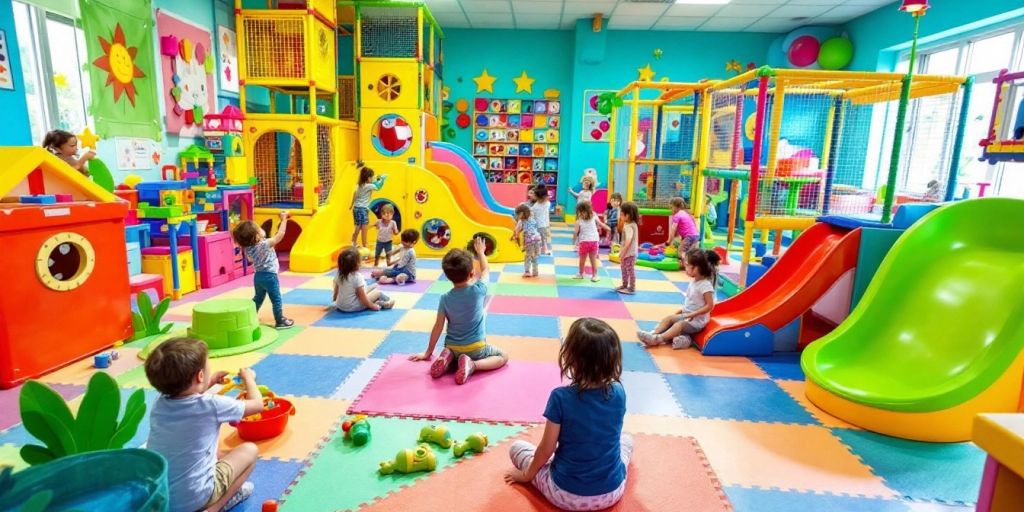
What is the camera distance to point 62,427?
216cm

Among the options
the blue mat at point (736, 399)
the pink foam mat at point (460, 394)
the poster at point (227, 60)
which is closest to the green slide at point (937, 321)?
the blue mat at point (736, 399)

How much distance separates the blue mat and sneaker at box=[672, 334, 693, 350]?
1.90ft

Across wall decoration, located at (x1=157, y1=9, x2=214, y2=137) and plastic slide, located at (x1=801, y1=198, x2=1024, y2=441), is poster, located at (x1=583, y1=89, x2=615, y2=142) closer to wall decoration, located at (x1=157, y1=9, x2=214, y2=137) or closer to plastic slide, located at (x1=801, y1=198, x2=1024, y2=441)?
wall decoration, located at (x1=157, y1=9, x2=214, y2=137)

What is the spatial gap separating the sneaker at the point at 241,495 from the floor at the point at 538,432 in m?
0.06

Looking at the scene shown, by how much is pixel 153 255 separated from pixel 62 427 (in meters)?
4.00

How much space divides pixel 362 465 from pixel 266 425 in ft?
2.01

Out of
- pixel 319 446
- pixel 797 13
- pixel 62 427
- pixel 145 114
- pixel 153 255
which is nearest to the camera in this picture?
pixel 62 427

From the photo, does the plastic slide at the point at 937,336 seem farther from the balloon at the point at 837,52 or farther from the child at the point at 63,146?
the balloon at the point at 837,52

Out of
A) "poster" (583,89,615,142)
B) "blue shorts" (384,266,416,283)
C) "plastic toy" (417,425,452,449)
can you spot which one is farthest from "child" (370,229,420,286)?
"poster" (583,89,615,142)

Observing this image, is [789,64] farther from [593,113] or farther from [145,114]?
[145,114]

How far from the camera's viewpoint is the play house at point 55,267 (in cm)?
362

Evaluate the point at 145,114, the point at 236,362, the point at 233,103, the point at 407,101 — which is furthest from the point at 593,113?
the point at 236,362

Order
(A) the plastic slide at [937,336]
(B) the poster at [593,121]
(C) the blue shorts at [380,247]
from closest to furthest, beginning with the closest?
1. (A) the plastic slide at [937,336]
2. (C) the blue shorts at [380,247]
3. (B) the poster at [593,121]

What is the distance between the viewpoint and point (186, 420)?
222 centimetres
